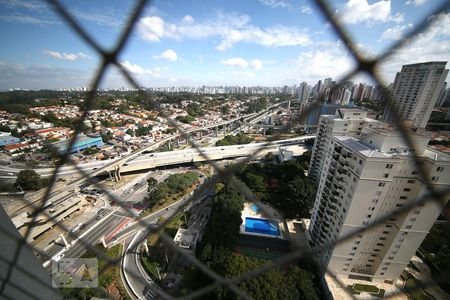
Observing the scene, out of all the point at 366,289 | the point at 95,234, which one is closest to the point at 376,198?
the point at 366,289

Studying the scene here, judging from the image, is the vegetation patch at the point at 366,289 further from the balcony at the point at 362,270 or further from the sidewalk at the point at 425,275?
the sidewalk at the point at 425,275

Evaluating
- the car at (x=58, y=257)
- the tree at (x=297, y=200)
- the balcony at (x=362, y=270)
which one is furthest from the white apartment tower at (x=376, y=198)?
the car at (x=58, y=257)

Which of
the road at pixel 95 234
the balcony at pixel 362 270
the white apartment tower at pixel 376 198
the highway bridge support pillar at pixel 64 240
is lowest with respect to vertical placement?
the road at pixel 95 234

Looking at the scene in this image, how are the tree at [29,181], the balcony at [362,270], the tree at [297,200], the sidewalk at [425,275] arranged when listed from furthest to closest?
the tree at [29,181]
the tree at [297,200]
the balcony at [362,270]
the sidewalk at [425,275]

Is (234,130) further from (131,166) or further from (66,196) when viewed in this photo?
(66,196)

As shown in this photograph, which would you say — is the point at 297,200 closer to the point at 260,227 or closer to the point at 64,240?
the point at 260,227

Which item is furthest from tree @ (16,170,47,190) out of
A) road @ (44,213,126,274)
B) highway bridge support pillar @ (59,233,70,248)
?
road @ (44,213,126,274)

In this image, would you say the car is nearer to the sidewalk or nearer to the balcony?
the balcony
